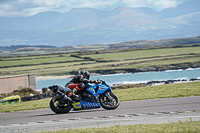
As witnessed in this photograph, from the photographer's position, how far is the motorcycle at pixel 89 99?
1502 centimetres

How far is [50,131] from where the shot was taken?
10938 mm

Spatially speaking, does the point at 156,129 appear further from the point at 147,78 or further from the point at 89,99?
the point at 147,78

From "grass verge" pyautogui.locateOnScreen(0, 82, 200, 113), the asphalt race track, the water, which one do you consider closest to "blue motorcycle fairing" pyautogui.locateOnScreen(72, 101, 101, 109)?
the asphalt race track

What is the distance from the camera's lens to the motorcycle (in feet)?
49.3

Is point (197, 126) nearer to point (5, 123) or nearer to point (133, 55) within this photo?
point (5, 123)

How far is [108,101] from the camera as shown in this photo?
49.6 feet

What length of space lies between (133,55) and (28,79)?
107694 millimetres

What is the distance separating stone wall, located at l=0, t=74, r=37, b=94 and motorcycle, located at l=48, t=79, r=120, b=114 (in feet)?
137

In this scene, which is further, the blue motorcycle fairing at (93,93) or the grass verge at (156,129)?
the blue motorcycle fairing at (93,93)

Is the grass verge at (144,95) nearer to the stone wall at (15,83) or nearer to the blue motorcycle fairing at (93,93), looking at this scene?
the blue motorcycle fairing at (93,93)

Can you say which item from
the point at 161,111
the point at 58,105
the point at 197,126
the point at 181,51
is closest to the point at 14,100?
the point at 58,105

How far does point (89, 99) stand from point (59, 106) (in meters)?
1.43

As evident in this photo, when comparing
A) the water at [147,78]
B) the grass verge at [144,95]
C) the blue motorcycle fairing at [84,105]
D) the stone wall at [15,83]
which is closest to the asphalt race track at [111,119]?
the blue motorcycle fairing at [84,105]

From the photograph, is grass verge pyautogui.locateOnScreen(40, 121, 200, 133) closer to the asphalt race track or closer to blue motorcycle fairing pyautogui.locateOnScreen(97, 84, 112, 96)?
the asphalt race track
